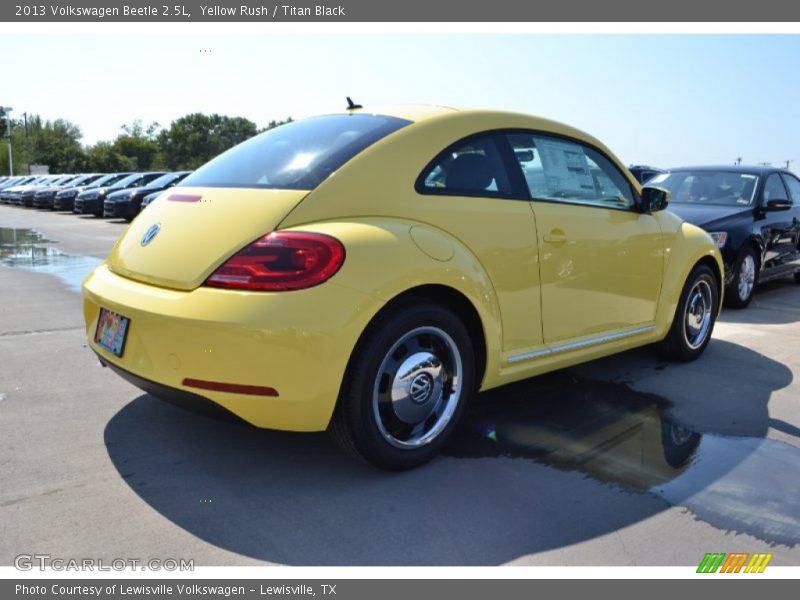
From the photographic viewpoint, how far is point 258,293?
2770mm

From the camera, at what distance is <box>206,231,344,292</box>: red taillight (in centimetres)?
279

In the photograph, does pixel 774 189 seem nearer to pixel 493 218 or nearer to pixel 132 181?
pixel 493 218

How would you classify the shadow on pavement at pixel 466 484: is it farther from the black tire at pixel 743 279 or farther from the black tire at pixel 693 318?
the black tire at pixel 743 279

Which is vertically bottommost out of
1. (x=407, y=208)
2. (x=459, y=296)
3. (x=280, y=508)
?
(x=280, y=508)

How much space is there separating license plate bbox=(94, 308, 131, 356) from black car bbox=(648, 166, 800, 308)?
20.3ft

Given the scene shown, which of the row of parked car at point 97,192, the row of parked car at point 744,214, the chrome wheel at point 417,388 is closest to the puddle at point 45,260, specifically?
the row of parked car at point 97,192

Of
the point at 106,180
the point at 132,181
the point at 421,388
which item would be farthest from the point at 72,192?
the point at 421,388

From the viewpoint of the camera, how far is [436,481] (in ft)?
10.3

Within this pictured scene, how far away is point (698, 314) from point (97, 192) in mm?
20105

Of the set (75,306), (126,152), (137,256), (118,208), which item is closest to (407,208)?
(137,256)

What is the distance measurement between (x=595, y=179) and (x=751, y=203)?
4.62 m

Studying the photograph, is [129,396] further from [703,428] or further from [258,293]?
[703,428]

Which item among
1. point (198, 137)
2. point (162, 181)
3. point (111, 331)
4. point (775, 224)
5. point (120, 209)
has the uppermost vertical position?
point (198, 137)

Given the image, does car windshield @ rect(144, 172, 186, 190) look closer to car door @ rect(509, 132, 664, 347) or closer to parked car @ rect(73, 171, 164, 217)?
parked car @ rect(73, 171, 164, 217)
